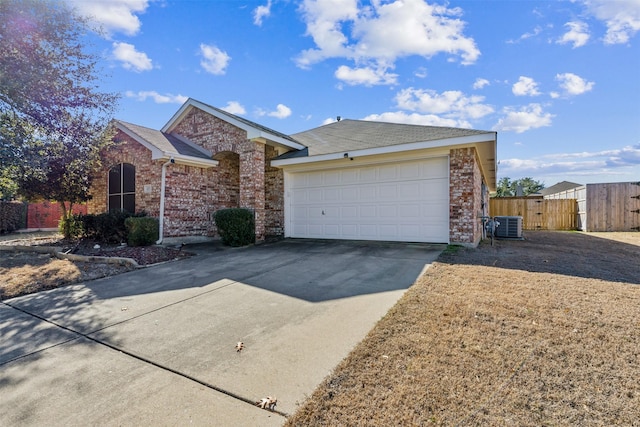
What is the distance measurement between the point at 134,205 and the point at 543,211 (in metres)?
21.1

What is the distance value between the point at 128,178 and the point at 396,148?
9383 mm

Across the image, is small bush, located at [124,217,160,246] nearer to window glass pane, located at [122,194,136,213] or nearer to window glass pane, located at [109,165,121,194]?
window glass pane, located at [122,194,136,213]

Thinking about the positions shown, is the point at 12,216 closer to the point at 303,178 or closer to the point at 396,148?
the point at 303,178

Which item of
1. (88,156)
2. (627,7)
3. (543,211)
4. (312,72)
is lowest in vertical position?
(543,211)

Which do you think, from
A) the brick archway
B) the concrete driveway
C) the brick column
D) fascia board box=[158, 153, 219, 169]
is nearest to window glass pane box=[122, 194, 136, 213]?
fascia board box=[158, 153, 219, 169]

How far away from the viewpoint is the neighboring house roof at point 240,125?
983 centimetres

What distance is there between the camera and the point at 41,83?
859 centimetres

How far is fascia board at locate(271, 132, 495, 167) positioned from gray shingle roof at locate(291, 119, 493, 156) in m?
0.14

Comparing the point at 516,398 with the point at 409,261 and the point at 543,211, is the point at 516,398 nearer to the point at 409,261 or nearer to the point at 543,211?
the point at 409,261

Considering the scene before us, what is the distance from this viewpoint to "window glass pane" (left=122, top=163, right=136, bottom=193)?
10570 mm

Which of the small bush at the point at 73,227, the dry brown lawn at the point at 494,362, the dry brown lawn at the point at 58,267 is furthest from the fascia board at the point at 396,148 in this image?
the small bush at the point at 73,227

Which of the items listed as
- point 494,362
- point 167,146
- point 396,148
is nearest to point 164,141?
point 167,146

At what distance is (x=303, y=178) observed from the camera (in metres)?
10.9

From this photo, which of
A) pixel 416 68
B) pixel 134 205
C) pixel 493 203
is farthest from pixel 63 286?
pixel 493 203
